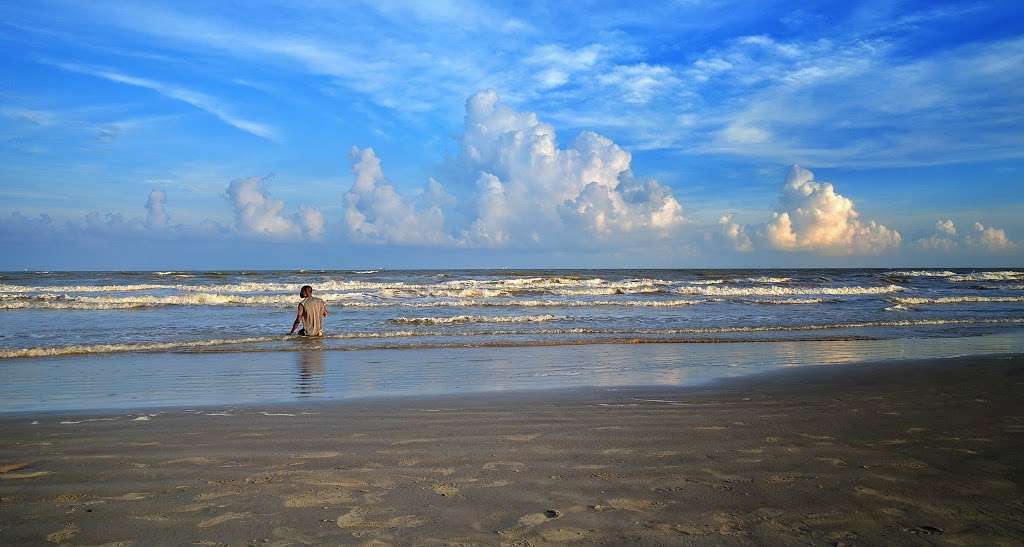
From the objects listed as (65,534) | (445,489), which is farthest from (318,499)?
(65,534)

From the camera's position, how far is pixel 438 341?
16.3m

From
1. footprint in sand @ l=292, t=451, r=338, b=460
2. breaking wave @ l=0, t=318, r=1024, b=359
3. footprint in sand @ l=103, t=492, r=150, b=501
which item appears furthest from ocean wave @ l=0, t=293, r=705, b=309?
footprint in sand @ l=103, t=492, r=150, b=501

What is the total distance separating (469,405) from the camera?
25.9 ft

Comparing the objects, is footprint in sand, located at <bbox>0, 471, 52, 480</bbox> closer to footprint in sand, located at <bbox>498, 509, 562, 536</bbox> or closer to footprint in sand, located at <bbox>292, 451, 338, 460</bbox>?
footprint in sand, located at <bbox>292, 451, 338, 460</bbox>

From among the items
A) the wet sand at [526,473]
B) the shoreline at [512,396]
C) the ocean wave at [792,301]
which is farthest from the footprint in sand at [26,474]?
the ocean wave at [792,301]

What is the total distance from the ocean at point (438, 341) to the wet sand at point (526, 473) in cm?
204

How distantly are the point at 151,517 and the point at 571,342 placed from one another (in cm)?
1250

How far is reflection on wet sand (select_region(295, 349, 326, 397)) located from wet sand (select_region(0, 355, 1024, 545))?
147cm

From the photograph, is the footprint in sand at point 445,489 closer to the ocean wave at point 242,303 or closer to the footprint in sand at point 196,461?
the footprint in sand at point 196,461

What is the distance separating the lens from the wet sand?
12.6 feet

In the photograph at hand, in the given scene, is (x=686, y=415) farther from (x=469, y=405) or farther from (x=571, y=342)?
(x=571, y=342)

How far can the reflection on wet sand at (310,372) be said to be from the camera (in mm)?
9297

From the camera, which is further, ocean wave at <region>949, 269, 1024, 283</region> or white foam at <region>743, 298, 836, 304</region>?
ocean wave at <region>949, 269, 1024, 283</region>

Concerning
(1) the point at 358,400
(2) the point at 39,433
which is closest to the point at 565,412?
(1) the point at 358,400
